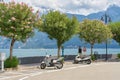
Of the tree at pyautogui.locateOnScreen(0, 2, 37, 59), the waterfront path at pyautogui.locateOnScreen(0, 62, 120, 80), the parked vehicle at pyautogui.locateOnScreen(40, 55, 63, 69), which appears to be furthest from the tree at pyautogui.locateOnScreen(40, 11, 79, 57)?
the waterfront path at pyautogui.locateOnScreen(0, 62, 120, 80)

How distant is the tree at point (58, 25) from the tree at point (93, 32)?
946cm

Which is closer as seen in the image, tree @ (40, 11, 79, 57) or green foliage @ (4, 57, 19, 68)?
green foliage @ (4, 57, 19, 68)

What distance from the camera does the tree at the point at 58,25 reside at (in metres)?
44.2

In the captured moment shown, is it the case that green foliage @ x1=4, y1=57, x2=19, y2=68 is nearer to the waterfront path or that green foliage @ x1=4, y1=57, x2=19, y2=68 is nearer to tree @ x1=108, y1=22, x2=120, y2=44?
the waterfront path

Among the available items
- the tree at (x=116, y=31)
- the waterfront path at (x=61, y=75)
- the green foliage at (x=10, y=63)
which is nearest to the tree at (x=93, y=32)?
the tree at (x=116, y=31)

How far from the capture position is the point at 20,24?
1302 inches

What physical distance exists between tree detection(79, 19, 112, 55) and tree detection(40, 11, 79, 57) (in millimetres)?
9458

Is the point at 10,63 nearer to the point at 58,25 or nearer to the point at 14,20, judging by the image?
the point at 14,20

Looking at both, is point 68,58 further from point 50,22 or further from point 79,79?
point 79,79

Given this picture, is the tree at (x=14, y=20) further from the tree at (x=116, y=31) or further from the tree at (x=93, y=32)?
the tree at (x=116, y=31)

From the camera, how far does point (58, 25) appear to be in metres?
44.0

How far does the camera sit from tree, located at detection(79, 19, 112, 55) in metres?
54.8

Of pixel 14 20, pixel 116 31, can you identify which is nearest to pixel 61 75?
pixel 14 20

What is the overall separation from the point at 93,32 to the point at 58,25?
38.6ft
